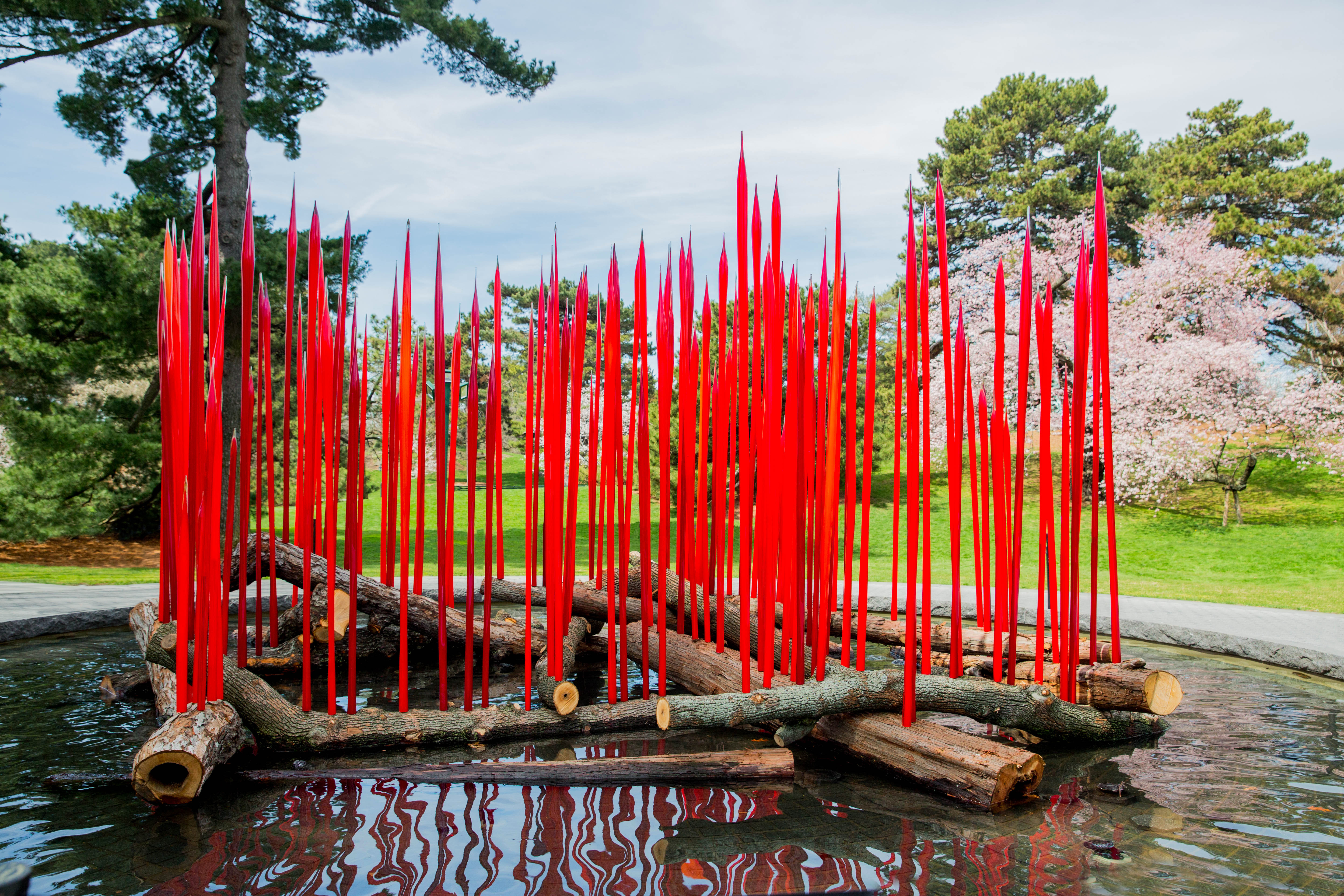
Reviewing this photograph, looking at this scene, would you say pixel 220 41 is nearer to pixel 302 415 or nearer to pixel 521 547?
pixel 521 547

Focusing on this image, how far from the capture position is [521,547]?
44.2 feet

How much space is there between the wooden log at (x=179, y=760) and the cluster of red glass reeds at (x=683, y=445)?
0.38 feet

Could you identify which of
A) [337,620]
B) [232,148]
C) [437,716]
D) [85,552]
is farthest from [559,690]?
[85,552]

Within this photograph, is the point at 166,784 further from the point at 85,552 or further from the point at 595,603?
the point at 85,552

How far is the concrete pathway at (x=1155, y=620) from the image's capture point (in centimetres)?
471

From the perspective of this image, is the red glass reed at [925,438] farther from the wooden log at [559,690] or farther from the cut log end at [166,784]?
the cut log end at [166,784]

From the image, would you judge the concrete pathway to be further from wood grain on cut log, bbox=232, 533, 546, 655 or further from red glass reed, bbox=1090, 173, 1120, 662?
red glass reed, bbox=1090, 173, 1120, 662

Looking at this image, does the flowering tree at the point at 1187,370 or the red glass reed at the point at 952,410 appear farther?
the flowering tree at the point at 1187,370

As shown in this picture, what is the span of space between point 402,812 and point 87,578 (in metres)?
7.52

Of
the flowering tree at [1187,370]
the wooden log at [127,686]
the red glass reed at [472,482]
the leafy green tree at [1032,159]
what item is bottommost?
the wooden log at [127,686]

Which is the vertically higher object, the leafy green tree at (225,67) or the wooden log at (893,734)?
the leafy green tree at (225,67)

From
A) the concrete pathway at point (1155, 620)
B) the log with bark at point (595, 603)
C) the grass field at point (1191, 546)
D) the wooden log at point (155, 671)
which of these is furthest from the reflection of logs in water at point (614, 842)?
the grass field at point (1191, 546)

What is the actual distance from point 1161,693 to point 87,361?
10860mm

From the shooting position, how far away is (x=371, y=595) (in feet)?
13.5
